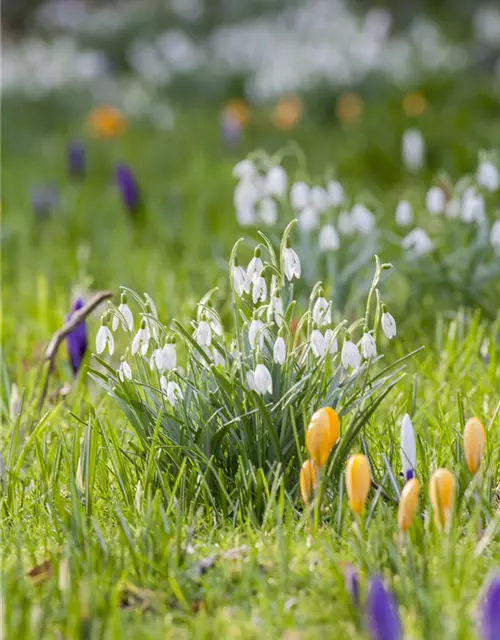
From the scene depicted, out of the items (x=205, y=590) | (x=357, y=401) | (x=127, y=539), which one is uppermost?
(x=357, y=401)

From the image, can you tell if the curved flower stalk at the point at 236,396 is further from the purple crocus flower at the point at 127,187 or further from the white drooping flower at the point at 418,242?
the purple crocus flower at the point at 127,187

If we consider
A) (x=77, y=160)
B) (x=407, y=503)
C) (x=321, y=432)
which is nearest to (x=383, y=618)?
(x=407, y=503)

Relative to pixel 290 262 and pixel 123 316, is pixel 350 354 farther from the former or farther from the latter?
pixel 123 316

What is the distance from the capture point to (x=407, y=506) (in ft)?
5.50

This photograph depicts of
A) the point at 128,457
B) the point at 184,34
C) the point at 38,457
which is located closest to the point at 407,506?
the point at 128,457

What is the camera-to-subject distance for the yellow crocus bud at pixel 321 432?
1.76 metres

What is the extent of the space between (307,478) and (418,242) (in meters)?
1.28

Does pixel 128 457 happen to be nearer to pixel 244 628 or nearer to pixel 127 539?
pixel 127 539

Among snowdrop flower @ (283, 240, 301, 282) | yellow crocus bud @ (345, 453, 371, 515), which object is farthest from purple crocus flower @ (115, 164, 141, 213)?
yellow crocus bud @ (345, 453, 371, 515)

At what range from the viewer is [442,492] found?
1674mm

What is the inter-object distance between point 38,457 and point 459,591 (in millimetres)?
918

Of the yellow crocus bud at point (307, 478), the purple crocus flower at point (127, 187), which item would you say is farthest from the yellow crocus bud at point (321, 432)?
the purple crocus flower at point (127, 187)

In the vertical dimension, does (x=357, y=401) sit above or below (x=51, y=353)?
below

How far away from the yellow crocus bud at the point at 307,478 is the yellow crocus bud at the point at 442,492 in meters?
0.22
